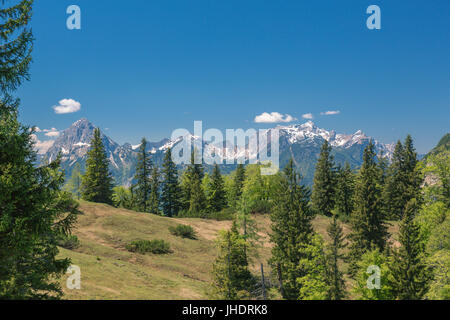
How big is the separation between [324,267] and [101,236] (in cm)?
2609

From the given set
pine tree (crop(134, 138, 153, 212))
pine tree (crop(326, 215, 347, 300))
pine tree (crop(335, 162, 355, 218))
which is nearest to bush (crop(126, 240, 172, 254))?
pine tree (crop(326, 215, 347, 300))

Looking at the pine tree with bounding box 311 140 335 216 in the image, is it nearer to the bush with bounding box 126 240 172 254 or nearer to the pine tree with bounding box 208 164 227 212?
the pine tree with bounding box 208 164 227 212

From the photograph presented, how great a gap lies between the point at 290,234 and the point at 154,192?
40.3m

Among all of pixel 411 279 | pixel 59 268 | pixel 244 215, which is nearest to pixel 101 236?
pixel 244 215

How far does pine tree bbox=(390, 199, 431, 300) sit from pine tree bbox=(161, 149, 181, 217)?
4557 centimetres

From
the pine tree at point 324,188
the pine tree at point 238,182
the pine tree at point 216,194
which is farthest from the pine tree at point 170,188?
the pine tree at point 324,188

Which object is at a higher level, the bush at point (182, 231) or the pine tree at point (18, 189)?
the pine tree at point (18, 189)

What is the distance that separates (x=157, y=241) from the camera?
33.7 m

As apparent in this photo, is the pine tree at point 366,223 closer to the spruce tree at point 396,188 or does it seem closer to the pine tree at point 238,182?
the spruce tree at point 396,188

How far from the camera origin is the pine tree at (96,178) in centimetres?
5265

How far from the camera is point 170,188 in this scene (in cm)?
Result: 6241

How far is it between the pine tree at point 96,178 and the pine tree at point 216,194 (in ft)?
72.9
